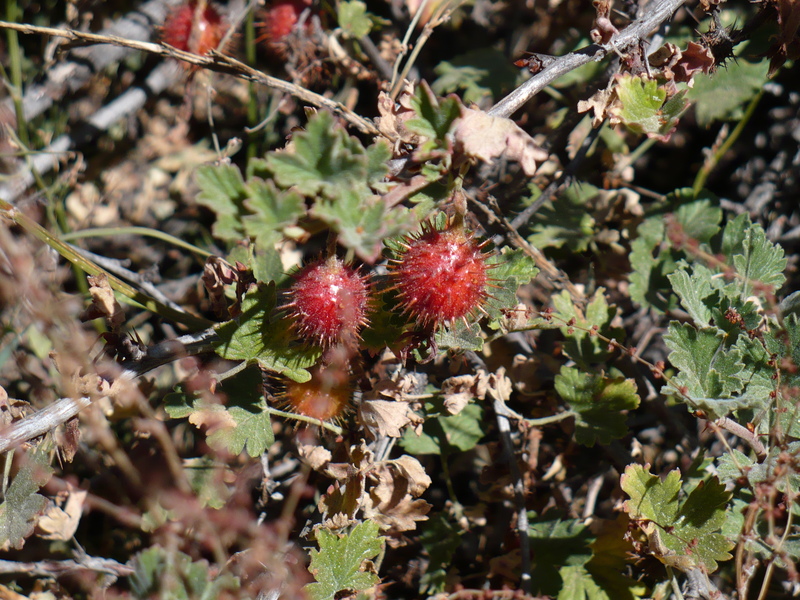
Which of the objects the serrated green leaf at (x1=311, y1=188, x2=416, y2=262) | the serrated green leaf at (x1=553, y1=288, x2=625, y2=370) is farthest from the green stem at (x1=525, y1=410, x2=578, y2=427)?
the serrated green leaf at (x1=311, y1=188, x2=416, y2=262)

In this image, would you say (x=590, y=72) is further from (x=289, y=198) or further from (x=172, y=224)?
(x=172, y=224)

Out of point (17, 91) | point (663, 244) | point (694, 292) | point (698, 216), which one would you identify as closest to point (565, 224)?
point (663, 244)

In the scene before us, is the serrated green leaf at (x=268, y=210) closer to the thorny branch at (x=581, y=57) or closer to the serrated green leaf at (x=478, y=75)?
the thorny branch at (x=581, y=57)

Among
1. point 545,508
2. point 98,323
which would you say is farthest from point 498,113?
point 98,323

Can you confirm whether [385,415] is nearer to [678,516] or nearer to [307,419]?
[307,419]

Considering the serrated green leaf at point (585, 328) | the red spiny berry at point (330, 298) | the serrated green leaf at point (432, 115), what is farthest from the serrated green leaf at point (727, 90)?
the red spiny berry at point (330, 298)

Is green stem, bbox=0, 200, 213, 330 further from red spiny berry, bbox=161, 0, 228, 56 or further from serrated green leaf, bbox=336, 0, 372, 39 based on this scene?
serrated green leaf, bbox=336, 0, 372, 39
